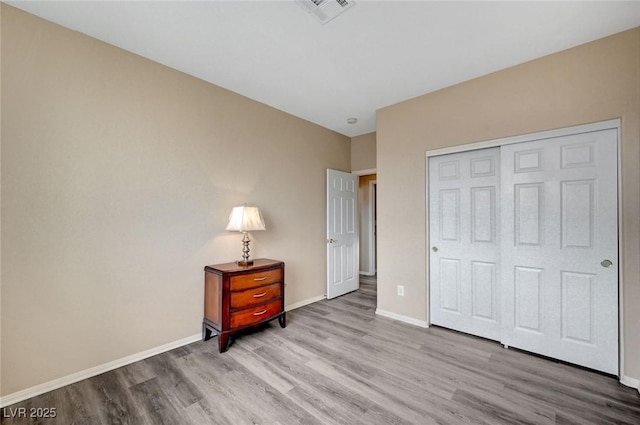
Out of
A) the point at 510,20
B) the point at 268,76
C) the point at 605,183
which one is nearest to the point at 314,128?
the point at 268,76

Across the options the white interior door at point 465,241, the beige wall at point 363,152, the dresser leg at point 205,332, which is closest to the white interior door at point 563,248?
the white interior door at point 465,241

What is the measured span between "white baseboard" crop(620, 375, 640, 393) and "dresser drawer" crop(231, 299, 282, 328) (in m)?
2.87

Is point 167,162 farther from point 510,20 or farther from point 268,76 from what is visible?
point 510,20

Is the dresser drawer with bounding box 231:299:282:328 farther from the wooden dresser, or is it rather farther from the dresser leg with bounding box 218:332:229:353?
the dresser leg with bounding box 218:332:229:353

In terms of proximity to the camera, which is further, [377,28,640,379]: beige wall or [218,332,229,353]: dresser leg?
[218,332,229,353]: dresser leg

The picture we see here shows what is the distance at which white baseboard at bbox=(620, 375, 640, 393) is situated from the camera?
1886 millimetres

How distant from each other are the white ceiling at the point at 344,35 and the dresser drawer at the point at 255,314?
2.37 metres

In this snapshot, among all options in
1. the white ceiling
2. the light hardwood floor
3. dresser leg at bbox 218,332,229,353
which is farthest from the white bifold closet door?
dresser leg at bbox 218,332,229,353

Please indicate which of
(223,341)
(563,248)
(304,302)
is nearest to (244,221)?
(223,341)

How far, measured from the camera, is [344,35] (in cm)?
207

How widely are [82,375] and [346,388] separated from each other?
201cm

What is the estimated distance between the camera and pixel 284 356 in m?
2.36

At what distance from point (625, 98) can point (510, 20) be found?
1.09 metres

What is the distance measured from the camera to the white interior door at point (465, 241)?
104 inches
